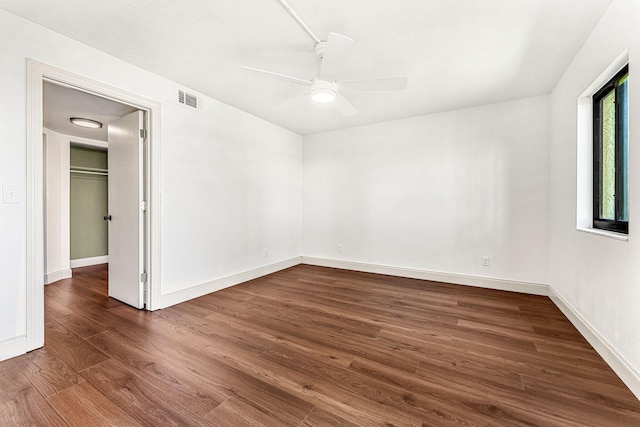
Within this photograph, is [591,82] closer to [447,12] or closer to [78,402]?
[447,12]

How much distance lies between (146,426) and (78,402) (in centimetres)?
53

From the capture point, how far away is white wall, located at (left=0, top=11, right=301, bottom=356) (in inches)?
77.9

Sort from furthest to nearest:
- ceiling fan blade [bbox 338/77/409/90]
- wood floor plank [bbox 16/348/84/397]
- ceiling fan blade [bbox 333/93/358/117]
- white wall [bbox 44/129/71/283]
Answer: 1. white wall [bbox 44/129/71/283]
2. ceiling fan blade [bbox 333/93/358/117]
3. ceiling fan blade [bbox 338/77/409/90]
4. wood floor plank [bbox 16/348/84/397]

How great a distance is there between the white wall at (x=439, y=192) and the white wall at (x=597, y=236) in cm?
27

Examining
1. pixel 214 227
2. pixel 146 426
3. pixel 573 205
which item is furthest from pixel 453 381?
pixel 214 227

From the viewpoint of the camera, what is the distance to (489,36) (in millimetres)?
2188

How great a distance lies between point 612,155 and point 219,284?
4.21 meters

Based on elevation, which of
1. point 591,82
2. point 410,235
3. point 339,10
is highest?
point 339,10

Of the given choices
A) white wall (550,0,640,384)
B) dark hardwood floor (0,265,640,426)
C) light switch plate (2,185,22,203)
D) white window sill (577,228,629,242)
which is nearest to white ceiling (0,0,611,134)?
white wall (550,0,640,384)

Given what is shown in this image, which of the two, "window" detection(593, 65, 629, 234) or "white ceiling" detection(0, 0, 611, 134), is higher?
"white ceiling" detection(0, 0, 611, 134)

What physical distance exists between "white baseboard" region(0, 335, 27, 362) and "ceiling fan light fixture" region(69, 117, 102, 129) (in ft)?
9.74

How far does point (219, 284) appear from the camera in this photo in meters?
3.59

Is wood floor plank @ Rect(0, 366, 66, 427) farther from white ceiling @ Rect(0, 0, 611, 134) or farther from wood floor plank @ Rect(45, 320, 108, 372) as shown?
white ceiling @ Rect(0, 0, 611, 134)

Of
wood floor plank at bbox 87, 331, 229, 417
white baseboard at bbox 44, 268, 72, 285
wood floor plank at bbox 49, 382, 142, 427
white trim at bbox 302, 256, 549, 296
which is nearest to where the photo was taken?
wood floor plank at bbox 49, 382, 142, 427
